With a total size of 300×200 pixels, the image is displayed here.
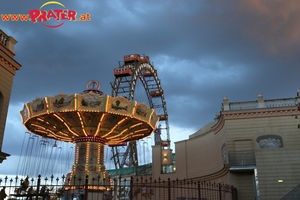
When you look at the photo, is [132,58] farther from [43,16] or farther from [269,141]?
[269,141]

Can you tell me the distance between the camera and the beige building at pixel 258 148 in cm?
1748

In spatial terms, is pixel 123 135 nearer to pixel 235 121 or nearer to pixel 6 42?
pixel 235 121

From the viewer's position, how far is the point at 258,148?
19.9 metres

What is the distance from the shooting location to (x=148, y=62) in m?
37.5

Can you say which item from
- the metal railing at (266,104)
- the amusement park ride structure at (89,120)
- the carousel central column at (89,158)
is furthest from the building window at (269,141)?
the carousel central column at (89,158)

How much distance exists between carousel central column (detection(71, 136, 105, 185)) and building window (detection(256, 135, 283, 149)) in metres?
9.82

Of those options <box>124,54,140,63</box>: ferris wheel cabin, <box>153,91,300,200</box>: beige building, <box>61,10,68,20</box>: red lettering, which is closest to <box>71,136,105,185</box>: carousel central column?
<box>61,10,68,20</box>: red lettering

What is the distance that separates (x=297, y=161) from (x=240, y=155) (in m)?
3.25

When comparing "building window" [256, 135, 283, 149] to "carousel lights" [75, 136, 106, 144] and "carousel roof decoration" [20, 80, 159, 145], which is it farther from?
"carousel lights" [75, 136, 106, 144]

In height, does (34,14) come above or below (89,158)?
above

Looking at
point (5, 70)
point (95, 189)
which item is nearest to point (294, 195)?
point (95, 189)

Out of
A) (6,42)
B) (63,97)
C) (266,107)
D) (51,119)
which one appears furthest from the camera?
(266,107)

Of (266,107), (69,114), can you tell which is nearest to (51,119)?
(69,114)

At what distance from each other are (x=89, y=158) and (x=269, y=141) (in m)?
11.1
